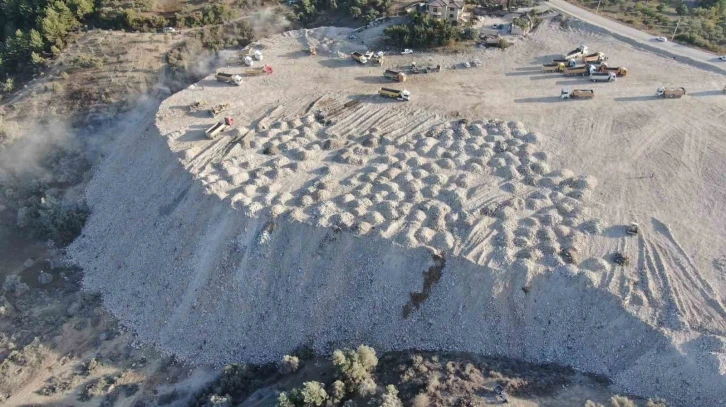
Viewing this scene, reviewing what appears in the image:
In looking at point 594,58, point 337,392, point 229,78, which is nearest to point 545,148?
point 594,58

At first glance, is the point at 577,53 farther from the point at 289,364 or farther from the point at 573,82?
the point at 289,364

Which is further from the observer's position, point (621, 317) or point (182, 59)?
point (182, 59)

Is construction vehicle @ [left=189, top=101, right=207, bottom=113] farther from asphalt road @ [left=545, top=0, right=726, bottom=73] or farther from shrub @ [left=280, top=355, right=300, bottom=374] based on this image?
asphalt road @ [left=545, top=0, right=726, bottom=73]

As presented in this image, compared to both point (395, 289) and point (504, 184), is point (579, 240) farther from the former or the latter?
point (395, 289)

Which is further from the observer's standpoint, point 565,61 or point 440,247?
point 565,61

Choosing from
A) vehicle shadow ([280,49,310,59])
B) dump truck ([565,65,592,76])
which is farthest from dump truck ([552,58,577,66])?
vehicle shadow ([280,49,310,59])

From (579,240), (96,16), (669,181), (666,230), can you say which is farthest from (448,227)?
(96,16)
